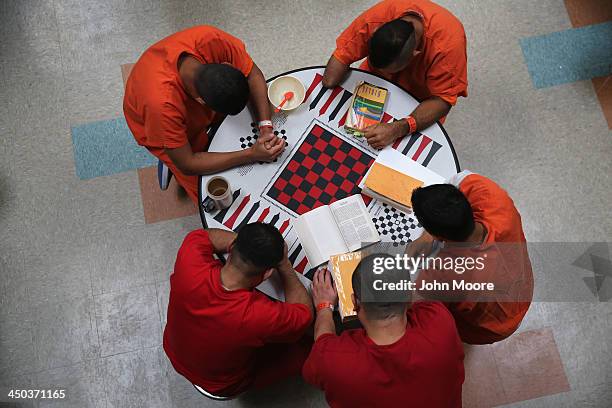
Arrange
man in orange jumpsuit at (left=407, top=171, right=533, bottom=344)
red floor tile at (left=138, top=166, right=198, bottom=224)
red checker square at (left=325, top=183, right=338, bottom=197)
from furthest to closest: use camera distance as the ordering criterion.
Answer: red floor tile at (left=138, top=166, right=198, bottom=224) → red checker square at (left=325, top=183, right=338, bottom=197) → man in orange jumpsuit at (left=407, top=171, right=533, bottom=344)

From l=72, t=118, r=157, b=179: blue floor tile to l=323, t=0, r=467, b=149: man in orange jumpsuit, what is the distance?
149 cm

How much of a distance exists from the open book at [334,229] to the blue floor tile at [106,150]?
1.47m

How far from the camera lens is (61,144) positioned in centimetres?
325

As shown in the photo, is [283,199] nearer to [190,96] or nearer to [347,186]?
[347,186]

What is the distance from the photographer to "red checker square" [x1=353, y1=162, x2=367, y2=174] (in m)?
2.32

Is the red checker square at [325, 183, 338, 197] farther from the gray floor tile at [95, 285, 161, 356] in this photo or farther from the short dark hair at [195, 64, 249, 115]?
the gray floor tile at [95, 285, 161, 356]

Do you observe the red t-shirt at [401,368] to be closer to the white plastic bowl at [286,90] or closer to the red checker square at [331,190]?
the red checker square at [331,190]

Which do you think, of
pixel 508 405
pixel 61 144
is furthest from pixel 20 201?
pixel 508 405

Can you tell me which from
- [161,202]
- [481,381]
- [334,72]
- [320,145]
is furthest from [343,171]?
[481,381]

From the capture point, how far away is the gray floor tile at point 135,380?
2875mm

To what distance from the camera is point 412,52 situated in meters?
2.28

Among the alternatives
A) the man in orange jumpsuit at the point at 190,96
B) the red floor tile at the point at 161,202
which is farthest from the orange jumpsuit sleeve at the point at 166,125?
the red floor tile at the point at 161,202

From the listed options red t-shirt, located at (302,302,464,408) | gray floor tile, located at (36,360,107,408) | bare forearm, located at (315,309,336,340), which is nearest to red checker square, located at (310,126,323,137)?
bare forearm, located at (315,309,336,340)

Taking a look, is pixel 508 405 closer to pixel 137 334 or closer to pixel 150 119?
pixel 137 334
